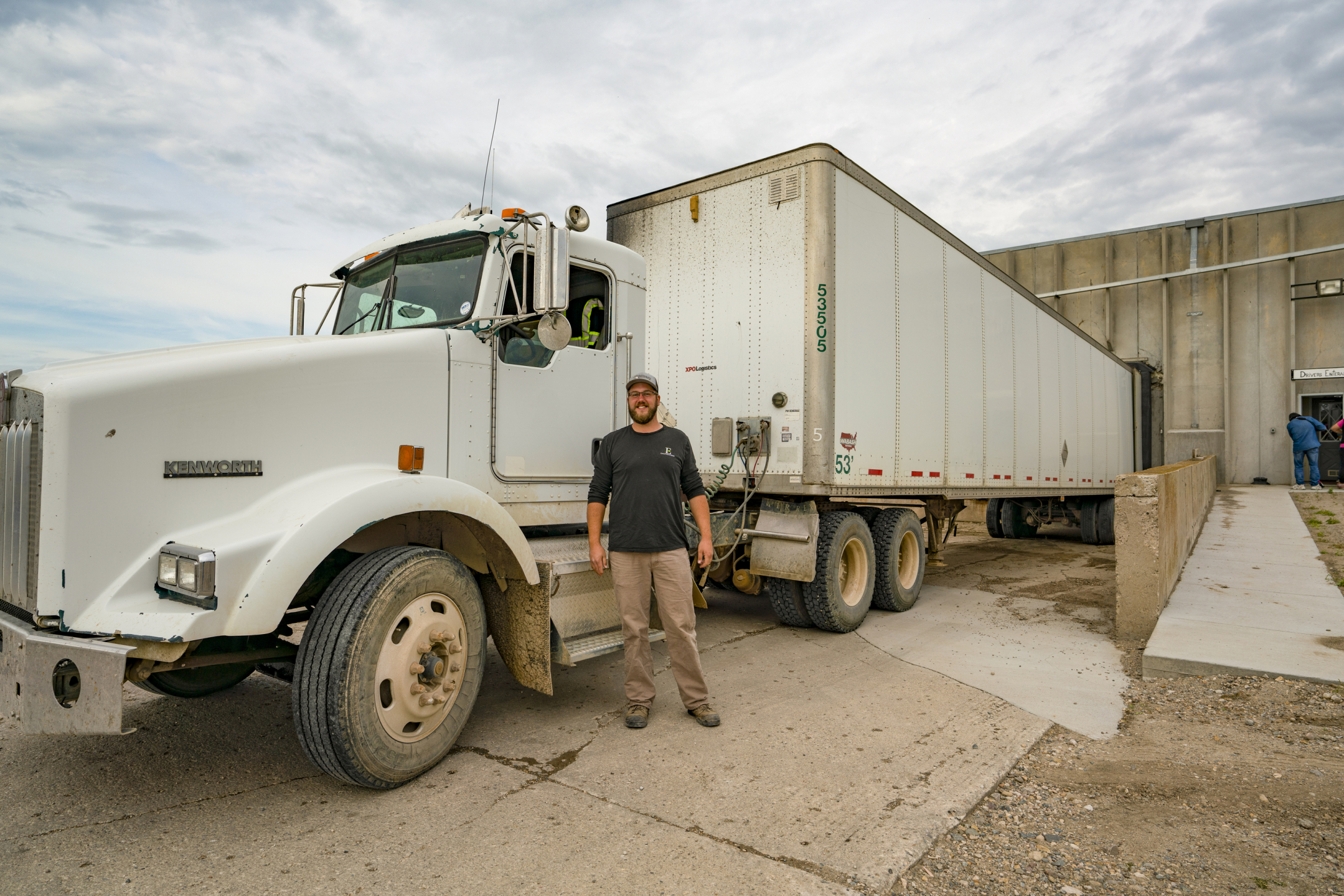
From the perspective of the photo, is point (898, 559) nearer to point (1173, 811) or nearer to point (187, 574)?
point (1173, 811)

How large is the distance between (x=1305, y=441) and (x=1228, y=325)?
5.17 metres

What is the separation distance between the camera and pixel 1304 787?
11.1ft

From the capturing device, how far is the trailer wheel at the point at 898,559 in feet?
24.0

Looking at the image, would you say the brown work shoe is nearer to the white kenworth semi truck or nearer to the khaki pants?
the khaki pants

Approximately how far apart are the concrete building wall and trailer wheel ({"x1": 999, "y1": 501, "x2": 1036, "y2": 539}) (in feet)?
28.1

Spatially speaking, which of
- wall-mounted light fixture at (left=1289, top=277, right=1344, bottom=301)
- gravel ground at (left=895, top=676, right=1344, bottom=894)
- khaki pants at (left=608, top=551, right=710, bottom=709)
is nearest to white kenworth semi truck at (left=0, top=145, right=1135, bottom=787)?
khaki pants at (left=608, top=551, right=710, bottom=709)

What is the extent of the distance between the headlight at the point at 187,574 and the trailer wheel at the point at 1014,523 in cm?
1389

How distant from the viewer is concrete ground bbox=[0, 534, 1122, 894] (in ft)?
8.88

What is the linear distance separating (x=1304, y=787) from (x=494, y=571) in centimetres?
379

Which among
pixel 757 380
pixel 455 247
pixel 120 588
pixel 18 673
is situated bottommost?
pixel 18 673

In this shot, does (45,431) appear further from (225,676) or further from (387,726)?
(225,676)

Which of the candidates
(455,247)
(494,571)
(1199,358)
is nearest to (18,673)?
(494,571)

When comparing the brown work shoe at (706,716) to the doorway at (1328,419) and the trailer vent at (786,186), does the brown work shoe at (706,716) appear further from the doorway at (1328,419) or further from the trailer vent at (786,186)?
the doorway at (1328,419)

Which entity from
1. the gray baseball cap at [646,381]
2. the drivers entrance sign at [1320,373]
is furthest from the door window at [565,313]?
the drivers entrance sign at [1320,373]
